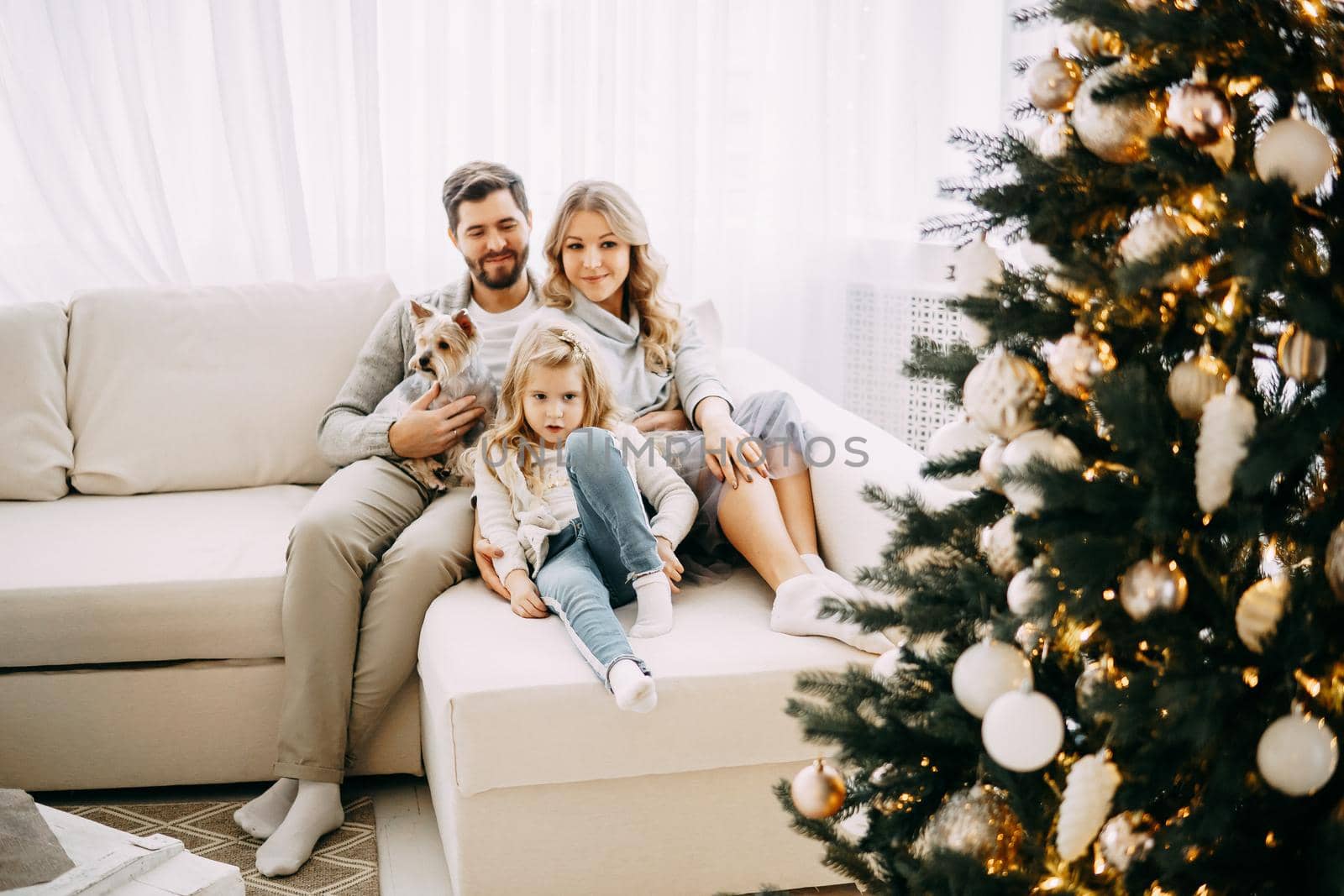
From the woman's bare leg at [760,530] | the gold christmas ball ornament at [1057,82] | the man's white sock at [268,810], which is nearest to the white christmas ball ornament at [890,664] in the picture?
the gold christmas ball ornament at [1057,82]

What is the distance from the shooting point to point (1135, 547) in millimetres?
833

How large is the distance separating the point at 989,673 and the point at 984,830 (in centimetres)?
13

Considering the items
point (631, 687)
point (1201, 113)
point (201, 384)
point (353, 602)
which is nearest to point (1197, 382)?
point (1201, 113)

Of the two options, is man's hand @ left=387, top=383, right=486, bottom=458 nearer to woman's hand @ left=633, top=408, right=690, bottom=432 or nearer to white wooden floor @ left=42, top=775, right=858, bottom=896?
woman's hand @ left=633, top=408, right=690, bottom=432

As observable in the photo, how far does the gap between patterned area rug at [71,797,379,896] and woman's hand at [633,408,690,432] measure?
3.00 feet

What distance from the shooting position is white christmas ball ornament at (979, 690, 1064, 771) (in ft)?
2.83

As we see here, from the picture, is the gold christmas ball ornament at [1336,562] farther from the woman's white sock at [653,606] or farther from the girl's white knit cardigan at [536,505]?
A: the girl's white knit cardigan at [536,505]

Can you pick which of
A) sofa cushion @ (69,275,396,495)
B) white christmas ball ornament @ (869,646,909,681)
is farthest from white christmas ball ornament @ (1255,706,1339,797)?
sofa cushion @ (69,275,396,495)

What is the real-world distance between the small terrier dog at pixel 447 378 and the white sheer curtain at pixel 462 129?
0.78m

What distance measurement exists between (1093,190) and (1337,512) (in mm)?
290

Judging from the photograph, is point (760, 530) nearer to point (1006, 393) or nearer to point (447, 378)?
point (447, 378)

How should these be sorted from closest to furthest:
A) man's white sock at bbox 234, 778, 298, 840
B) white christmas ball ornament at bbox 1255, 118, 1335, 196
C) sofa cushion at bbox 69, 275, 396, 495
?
white christmas ball ornament at bbox 1255, 118, 1335, 196 → man's white sock at bbox 234, 778, 298, 840 → sofa cushion at bbox 69, 275, 396, 495

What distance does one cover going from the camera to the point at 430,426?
2.43 meters

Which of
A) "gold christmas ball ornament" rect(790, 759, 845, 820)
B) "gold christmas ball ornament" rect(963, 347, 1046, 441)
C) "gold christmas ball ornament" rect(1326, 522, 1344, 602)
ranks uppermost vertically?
"gold christmas ball ornament" rect(963, 347, 1046, 441)
